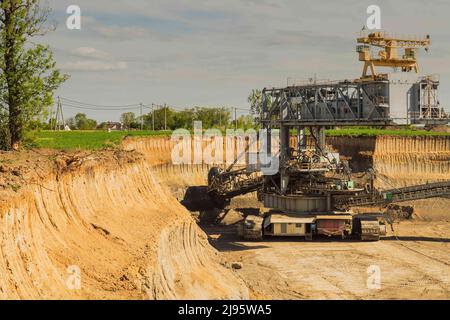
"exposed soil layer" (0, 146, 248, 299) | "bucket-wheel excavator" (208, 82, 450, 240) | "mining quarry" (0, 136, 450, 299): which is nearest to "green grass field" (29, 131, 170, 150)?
"mining quarry" (0, 136, 450, 299)

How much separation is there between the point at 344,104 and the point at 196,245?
17.7m

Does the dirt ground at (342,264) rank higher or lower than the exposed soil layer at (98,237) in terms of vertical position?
lower

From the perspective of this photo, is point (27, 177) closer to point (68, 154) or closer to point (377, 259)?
Result: point (68, 154)

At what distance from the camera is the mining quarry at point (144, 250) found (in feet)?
45.6

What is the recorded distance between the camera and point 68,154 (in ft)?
63.6

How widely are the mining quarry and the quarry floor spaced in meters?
0.05

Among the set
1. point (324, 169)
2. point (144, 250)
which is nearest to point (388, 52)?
point (324, 169)

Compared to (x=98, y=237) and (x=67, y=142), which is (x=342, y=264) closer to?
(x=67, y=142)

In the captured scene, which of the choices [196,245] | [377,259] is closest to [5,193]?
[196,245]

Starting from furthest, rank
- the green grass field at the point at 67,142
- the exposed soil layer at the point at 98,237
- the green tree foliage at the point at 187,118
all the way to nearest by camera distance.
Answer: the green tree foliage at the point at 187,118
the green grass field at the point at 67,142
the exposed soil layer at the point at 98,237

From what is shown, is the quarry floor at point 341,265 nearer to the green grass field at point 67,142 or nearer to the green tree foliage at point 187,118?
the green grass field at point 67,142

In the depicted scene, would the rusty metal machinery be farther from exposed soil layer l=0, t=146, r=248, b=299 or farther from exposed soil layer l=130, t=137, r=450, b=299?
exposed soil layer l=0, t=146, r=248, b=299

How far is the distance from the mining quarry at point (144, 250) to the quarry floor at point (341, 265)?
2.1 inches

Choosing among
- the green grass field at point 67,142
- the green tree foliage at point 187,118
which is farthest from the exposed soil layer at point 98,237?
the green tree foliage at point 187,118
